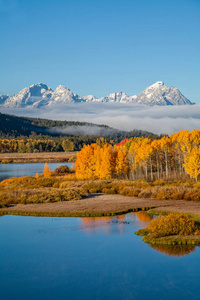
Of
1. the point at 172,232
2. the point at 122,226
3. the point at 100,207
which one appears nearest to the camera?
the point at 172,232

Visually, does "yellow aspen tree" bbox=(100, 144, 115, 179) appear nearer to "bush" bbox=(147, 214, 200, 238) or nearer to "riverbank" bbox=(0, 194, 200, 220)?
"riverbank" bbox=(0, 194, 200, 220)

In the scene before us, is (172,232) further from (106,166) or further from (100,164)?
(100,164)

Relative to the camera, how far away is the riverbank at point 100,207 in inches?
1262

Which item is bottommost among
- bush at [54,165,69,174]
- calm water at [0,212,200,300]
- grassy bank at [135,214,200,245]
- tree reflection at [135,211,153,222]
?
bush at [54,165,69,174]

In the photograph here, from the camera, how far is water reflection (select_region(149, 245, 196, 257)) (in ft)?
66.6

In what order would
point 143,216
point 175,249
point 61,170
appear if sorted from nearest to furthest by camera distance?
point 175,249, point 143,216, point 61,170

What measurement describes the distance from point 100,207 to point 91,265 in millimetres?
15986

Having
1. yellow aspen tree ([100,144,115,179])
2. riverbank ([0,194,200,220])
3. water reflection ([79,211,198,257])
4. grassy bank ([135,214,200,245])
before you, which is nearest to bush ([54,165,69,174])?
yellow aspen tree ([100,144,115,179])

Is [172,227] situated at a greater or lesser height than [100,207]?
greater

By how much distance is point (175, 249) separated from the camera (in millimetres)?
20953

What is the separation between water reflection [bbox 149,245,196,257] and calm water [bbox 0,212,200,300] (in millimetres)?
60

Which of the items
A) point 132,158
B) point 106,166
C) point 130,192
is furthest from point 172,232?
point 132,158

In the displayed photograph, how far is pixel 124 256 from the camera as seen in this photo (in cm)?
1998

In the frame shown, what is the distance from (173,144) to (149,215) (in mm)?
58042
